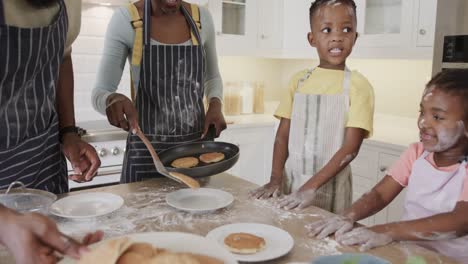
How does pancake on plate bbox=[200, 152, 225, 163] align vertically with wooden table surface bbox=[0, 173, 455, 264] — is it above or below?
above

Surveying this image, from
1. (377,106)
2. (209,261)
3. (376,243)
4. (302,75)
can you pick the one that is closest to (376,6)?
(377,106)

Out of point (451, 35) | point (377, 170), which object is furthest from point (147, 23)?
point (377, 170)

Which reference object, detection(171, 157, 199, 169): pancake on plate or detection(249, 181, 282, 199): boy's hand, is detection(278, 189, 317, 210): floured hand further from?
detection(171, 157, 199, 169): pancake on plate

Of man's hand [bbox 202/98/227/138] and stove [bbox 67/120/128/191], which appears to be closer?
man's hand [bbox 202/98/227/138]

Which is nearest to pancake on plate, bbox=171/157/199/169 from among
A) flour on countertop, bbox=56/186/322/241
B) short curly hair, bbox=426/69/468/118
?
flour on countertop, bbox=56/186/322/241

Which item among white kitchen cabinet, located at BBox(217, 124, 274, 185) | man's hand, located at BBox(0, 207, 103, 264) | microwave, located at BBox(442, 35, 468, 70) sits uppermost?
microwave, located at BBox(442, 35, 468, 70)

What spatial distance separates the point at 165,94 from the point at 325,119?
569 mm

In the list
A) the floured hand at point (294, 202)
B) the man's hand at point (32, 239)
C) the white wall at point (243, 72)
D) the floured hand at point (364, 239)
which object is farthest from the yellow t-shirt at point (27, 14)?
the white wall at point (243, 72)

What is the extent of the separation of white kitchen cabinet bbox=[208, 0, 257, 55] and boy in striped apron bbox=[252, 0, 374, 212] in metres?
1.51

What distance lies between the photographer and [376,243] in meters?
0.89

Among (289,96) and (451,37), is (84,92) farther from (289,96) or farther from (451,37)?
(451,37)

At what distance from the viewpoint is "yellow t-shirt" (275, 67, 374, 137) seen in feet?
4.32

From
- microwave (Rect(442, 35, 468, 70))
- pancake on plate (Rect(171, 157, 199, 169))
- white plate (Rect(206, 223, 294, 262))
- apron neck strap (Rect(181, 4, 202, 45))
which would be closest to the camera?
white plate (Rect(206, 223, 294, 262))

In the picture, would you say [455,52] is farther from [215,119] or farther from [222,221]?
[222,221]
